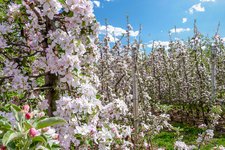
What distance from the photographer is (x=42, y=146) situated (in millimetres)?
1774

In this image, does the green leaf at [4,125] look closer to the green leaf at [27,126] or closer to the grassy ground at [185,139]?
the green leaf at [27,126]

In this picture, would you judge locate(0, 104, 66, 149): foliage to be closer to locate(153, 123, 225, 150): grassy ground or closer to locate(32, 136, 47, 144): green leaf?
locate(32, 136, 47, 144): green leaf

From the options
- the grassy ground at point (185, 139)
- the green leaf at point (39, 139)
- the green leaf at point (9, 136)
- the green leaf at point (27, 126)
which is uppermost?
the green leaf at point (27, 126)

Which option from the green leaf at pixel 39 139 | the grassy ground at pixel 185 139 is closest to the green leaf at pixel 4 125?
the green leaf at pixel 39 139

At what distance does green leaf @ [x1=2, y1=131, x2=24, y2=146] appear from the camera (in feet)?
5.33

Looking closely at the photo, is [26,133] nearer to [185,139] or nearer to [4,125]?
[4,125]

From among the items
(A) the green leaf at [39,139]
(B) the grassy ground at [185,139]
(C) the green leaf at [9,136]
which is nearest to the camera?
(C) the green leaf at [9,136]

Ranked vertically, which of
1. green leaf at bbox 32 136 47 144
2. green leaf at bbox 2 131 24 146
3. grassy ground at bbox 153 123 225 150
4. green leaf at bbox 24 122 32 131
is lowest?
grassy ground at bbox 153 123 225 150

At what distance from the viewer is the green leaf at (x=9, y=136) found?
1625mm

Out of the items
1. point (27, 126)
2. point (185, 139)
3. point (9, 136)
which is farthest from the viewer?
point (185, 139)

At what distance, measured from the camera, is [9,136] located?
66.0 inches

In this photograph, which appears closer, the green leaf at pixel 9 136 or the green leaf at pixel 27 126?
the green leaf at pixel 9 136

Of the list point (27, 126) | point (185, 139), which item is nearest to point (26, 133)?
point (27, 126)

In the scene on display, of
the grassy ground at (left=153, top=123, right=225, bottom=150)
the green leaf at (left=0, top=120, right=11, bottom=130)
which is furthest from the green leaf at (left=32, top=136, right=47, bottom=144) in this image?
the grassy ground at (left=153, top=123, right=225, bottom=150)
